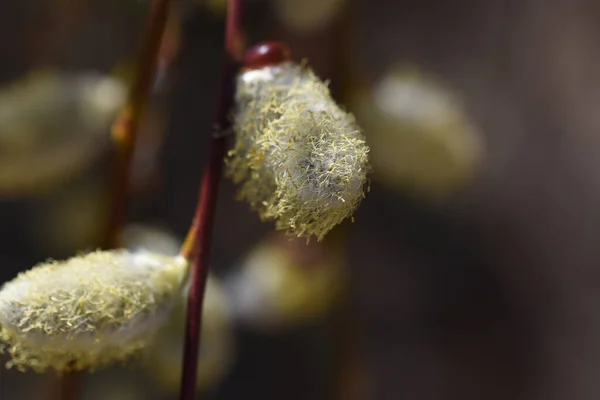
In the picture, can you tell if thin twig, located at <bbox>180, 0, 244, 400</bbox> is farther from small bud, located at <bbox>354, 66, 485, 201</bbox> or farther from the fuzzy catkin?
small bud, located at <bbox>354, 66, 485, 201</bbox>

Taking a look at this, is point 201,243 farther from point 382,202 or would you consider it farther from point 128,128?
point 382,202

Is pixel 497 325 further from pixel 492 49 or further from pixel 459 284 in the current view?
pixel 492 49

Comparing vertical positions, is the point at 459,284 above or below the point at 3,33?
below

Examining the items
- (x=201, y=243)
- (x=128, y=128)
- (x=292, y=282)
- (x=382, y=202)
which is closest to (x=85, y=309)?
(x=201, y=243)

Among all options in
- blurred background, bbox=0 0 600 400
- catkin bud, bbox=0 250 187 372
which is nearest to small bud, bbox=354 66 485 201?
blurred background, bbox=0 0 600 400

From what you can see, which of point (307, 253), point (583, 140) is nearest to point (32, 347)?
point (307, 253)

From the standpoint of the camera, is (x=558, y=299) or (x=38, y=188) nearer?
(x=38, y=188)

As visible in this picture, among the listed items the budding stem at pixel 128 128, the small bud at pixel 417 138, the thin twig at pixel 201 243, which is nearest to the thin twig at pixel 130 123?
the budding stem at pixel 128 128
